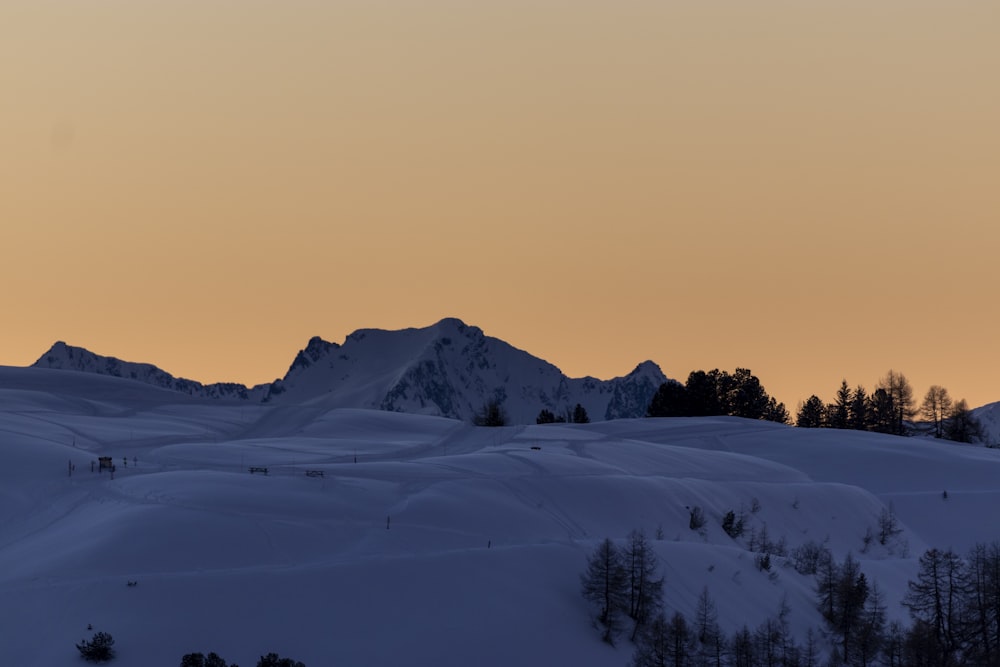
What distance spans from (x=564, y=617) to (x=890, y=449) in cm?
7695

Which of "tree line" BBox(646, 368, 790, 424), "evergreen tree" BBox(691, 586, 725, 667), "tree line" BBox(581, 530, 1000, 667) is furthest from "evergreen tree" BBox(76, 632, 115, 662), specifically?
"tree line" BBox(646, 368, 790, 424)

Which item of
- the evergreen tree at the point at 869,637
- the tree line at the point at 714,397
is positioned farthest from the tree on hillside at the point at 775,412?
the evergreen tree at the point at 869,637

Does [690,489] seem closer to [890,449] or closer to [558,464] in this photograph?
[558,464]

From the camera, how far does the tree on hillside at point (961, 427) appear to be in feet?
545

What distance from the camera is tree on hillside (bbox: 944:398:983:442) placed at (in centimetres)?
16612

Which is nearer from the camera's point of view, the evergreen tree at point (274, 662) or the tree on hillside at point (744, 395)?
the evergreen tree at point (274, 662)

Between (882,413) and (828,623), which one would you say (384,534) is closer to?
(828,623)

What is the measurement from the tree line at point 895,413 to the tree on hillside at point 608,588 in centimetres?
10879

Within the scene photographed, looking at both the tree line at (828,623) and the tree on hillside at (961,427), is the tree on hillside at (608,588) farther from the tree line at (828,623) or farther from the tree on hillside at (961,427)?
the tree on hillside at (961,427)

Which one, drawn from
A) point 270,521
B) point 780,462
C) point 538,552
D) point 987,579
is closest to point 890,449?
point 780,462

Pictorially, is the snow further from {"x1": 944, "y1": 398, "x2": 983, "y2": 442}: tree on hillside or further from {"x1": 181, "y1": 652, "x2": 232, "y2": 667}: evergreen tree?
{"x1": 944, "y1": 398, "x2": 983, "y2": 442}: tree on hillside

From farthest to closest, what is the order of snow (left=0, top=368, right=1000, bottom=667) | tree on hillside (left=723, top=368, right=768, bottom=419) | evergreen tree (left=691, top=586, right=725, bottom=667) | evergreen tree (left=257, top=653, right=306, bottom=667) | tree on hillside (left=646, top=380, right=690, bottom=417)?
1. tree on hillside (left=723, top=368, right=768, bottom=419)
2. tree on hillside (left=646, top=380, right=690, bottom=417)
3. evergreen tree (left=691, top=586, right=725, bottom=667)
4. snow (left=0, top=368, right=1000, bottom=667)
5. evergreen tree (left=257, top=653, right=306, bottom=667)

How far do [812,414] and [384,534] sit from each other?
12225cm

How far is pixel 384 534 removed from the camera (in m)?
73.6
